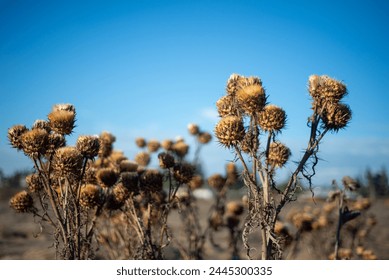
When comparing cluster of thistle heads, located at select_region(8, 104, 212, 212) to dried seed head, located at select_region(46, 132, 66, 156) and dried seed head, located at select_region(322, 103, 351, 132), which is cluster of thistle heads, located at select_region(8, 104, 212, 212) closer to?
dried seed head, located at select_region(46, 132, 66, 156)

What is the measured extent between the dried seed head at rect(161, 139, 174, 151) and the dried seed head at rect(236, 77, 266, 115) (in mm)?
1928

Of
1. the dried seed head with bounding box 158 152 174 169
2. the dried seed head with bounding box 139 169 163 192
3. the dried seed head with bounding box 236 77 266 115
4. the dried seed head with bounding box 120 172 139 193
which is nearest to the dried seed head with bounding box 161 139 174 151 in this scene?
the dried seed head with bounding box 158 152 174 169

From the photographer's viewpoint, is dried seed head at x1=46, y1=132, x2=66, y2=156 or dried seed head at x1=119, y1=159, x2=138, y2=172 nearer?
dried seed head at x1=46, y1=132, x2=66, y2=156

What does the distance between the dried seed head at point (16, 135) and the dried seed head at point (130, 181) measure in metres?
0.85

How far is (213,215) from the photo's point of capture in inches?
174

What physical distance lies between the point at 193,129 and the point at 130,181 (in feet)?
6.58

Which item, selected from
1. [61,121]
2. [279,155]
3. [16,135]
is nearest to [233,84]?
[279,155]

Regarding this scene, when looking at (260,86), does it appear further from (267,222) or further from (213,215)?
(213,215)

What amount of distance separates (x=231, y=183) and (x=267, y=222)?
2.06 meters

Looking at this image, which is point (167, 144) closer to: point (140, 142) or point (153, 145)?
point (153, 145)

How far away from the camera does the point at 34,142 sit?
2410mm

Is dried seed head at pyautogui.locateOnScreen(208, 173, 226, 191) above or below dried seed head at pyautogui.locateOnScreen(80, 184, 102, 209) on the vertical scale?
above

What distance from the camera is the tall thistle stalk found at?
2.18 metres
